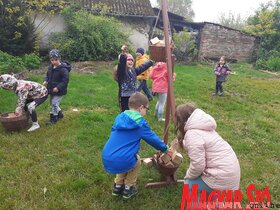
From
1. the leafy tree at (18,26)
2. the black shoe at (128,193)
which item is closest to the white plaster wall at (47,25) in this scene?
the leafy tree at (18,26)

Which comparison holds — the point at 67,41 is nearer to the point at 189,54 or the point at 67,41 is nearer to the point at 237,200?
the point at 189,54

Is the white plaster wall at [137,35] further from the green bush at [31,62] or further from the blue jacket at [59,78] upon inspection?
the blue jacket at [59,78]

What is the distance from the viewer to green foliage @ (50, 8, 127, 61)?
12.8 m

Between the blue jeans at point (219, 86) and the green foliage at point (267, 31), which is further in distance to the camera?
the green foliage at point (267, 31)

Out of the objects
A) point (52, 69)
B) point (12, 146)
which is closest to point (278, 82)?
point (52, 69)

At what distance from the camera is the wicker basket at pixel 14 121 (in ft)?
17.5

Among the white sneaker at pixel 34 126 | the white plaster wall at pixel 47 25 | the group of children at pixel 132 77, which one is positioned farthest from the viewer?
the white plaster wall at pixel 47 25

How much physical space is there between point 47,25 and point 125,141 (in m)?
12.1

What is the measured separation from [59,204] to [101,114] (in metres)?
3.13

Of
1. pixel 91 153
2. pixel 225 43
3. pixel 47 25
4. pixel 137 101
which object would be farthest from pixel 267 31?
pixel 137 101

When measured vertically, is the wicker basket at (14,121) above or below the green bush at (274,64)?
above

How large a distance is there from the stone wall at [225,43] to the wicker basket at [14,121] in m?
14.4

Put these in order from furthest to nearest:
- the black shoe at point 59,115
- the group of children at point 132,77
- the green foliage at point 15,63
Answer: the green foliage at point 15,63
the black shoe at point 59,115
the group of children at point 132,77

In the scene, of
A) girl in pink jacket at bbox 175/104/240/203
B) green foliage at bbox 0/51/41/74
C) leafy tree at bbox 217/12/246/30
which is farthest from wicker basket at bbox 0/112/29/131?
leafy tree at bbox 217/12/246/30
